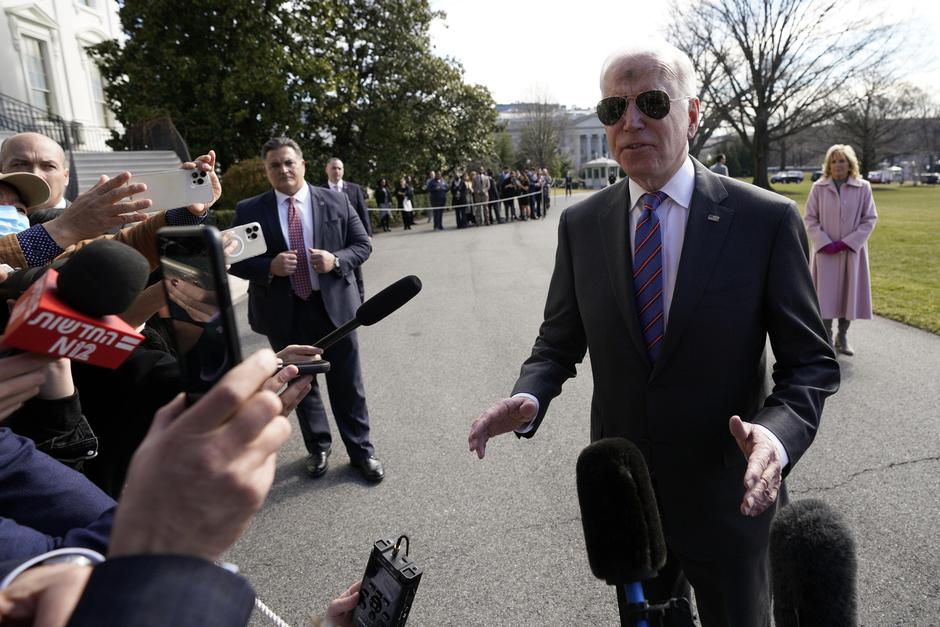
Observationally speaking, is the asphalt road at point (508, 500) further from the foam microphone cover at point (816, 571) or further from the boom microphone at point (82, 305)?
the boom microphone at point (82, 305)

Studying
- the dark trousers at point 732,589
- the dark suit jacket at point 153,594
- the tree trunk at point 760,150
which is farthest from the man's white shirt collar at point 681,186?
the tree trunk at point 760,150

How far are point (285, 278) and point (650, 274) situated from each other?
3.01 m

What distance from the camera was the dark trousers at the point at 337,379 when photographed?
434cm

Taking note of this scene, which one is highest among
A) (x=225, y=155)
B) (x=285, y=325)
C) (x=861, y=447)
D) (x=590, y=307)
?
(x=225, y=155)

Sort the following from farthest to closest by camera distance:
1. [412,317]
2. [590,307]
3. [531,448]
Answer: [412,317], [531,448], [590,307]

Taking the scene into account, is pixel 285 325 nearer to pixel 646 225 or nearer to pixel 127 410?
pixel 127 410

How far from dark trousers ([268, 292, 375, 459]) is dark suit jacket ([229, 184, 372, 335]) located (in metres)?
0.09

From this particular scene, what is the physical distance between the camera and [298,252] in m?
4.32

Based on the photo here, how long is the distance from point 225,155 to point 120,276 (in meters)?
22.2

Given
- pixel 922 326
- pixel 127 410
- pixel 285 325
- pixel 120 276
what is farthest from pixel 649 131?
pixel 922 326

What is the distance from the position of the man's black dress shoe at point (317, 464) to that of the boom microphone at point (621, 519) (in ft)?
11.4

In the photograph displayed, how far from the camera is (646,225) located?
6.44ft

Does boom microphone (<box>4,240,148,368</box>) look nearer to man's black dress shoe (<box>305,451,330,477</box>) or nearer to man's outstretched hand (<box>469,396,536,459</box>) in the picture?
man's outstretched hand (<box>469,396,536,459</box>)

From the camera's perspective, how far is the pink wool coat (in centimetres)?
639
